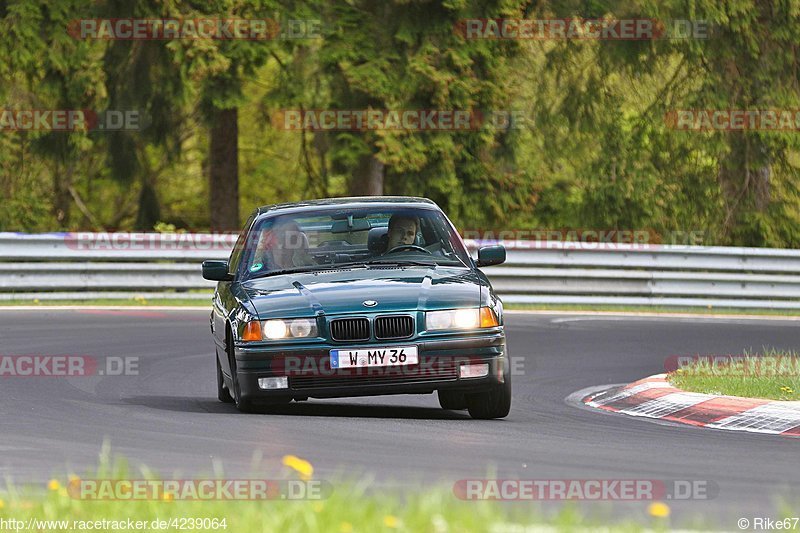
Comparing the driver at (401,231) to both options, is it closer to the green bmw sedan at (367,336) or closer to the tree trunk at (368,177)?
the green bmw sedan at (367,336)

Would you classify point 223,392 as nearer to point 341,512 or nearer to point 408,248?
point 408,248

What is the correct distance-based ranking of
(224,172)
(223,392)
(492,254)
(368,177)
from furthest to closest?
1. (224,172)
2. (368,177)
3. (223,392)
4. (492,254)

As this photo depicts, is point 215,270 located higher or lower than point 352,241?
lower

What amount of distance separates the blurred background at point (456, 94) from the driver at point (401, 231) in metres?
17.9

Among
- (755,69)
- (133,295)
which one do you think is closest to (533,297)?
(133,295)

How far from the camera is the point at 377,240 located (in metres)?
11.9

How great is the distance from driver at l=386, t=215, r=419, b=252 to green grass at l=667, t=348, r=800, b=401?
2.44m

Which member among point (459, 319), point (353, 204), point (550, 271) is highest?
point (353, 204)

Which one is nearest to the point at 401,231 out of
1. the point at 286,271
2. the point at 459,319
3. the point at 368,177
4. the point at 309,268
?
the point at 309,268

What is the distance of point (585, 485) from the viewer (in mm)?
7551

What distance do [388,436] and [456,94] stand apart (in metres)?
21.7

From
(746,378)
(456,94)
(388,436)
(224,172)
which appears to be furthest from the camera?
(224,172)

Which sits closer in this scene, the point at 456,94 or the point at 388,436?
the point at 388,436

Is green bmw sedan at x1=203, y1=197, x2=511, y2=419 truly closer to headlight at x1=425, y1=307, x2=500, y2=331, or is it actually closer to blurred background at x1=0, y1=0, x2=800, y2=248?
headlight at x1=425, y1=307, x2=500, y2=331
